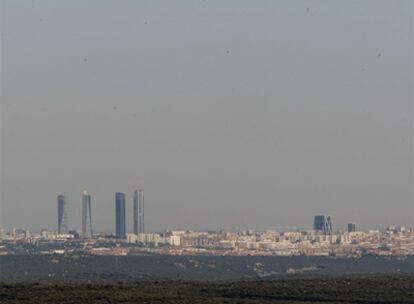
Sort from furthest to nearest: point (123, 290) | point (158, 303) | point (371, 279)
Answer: point (371, 279) < point (123, 290) < point (158, 303)

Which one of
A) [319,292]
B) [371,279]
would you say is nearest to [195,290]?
[319,292]

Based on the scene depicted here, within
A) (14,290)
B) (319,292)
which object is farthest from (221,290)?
(14,290)

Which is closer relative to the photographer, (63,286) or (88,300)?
(88,300)

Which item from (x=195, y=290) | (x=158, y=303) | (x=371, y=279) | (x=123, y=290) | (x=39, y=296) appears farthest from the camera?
(x=371, y=279)

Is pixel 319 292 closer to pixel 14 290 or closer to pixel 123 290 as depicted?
pixel 123 290

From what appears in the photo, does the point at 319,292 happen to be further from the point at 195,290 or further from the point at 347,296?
the point at 195,290

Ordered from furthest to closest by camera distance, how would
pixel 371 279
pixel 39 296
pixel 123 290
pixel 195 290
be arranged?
pixel 371 279
pixel 195 290
pixel 123 290
pixel 39 296
